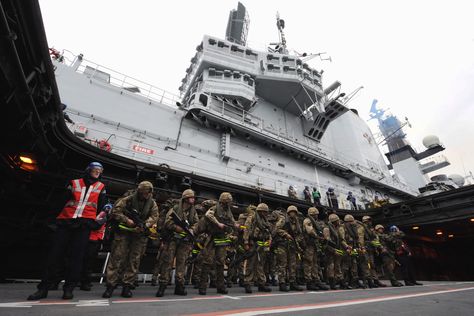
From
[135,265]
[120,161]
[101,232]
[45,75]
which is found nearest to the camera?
[135,265]

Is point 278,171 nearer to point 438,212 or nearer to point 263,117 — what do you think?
point 263,117

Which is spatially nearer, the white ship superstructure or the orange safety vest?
the orange safety vest

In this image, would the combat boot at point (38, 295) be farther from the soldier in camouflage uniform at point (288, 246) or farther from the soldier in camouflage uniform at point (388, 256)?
the soldier in camouflage uniform at point (388, 256)

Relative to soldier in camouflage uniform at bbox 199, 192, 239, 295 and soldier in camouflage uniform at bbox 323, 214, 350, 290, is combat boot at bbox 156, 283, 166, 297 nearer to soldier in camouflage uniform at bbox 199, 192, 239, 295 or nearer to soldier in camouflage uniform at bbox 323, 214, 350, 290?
soldier in camouflage uniform at bbox 199, 192, 239, 295

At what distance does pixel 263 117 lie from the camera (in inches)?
685

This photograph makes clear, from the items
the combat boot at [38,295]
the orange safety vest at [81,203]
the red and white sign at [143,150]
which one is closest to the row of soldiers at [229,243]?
the orange safety vest at [81,203]

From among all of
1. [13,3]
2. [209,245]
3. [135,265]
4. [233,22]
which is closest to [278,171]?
[209,245]

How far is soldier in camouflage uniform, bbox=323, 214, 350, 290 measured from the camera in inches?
232

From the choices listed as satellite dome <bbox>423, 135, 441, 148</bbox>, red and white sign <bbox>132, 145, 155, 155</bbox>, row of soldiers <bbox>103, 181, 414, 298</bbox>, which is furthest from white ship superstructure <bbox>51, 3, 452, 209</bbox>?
satellite dome <bbox>423, 135, 441, 148</bbox>

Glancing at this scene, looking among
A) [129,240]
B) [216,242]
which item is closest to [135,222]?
[129,240]

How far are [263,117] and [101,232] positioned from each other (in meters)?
14.3

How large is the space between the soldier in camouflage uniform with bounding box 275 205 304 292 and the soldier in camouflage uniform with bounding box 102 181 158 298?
3.08m

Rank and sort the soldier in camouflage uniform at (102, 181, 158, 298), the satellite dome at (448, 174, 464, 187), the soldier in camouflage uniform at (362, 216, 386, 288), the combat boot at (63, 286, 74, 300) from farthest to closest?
the satellite dome at (448, 174, 464, 187)
the soldier in camouflage uniform at (362, 216, 386, 288)
the soldier in camouflage uniform at (102, 181, 158, 298)
the combat boot at (63, 286, 74, 300)

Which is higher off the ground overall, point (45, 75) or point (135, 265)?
point (45, 75)
